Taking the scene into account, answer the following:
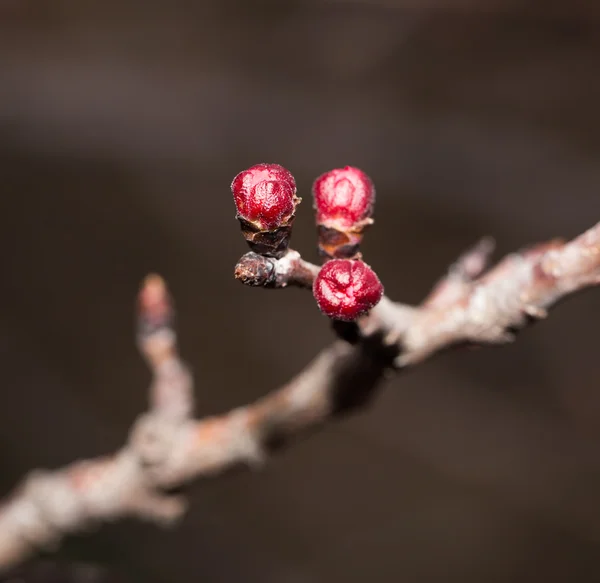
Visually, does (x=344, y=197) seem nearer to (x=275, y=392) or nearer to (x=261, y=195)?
(x=261, y=195)

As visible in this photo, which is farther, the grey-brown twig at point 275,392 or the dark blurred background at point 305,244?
the dark blurred background at point 305,244

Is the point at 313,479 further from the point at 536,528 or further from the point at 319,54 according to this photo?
the point at 319,54

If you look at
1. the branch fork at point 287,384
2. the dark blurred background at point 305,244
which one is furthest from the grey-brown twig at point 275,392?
the dark blurred background at point 305,244

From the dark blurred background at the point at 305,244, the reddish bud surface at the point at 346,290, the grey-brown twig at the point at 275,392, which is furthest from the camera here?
the dark blurred background at the point at 305,244

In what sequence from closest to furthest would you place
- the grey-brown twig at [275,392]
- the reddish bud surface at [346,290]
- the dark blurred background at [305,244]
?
the reddish bud surface at [346,290], the grey-brown twig at [275,392], the dark blurred background at [305,244]

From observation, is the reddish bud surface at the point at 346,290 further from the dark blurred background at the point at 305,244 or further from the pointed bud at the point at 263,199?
the dark blurred background at the point at 305,244

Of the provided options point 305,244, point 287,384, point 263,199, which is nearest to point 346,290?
point 263,199

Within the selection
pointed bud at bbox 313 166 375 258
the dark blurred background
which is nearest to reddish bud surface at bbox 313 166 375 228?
pointed bud at bbox 313 166 375 258
